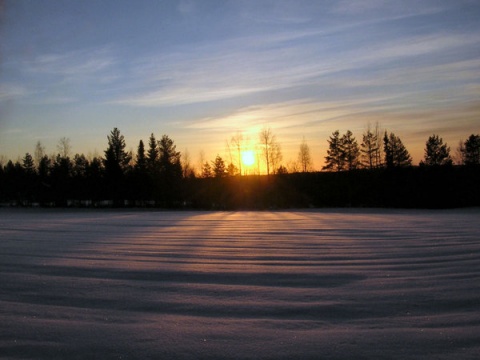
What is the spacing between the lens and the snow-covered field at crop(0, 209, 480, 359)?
4.30 m

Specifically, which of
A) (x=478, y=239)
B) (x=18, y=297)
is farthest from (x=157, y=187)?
(x=18, y=297)

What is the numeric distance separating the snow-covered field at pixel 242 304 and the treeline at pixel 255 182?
32.5 metres

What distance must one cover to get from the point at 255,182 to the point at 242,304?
4284cm

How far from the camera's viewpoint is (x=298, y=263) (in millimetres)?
9055

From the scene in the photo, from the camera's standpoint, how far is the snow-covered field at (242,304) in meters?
4.30

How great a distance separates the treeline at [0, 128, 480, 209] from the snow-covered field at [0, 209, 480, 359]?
32465mm

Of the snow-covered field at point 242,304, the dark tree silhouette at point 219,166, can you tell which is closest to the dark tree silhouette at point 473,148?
the dark tree silhouette at point 219,166

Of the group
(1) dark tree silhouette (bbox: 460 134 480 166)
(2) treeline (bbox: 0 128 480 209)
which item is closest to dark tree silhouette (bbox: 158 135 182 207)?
(2) treeline (bbox: 0 128 480 209)

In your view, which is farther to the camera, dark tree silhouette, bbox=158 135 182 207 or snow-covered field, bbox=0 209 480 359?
dark tree silhouette, bbox=158 135 182 207

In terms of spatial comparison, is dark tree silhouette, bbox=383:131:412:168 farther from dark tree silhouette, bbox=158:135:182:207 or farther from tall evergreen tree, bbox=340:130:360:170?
dark tree silhouette, bbox=158:135:182:207

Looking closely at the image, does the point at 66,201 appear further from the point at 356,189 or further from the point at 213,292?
the point at 213,292

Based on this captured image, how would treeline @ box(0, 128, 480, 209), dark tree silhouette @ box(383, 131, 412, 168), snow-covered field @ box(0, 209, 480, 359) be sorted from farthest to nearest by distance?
dark tree silhouette @ box(383, 131, 412, 168) → treeline @ box(0, 128, 480, 209) → snow-covered field @ box(0, 209, 480, 359)

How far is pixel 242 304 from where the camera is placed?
19.3 feet

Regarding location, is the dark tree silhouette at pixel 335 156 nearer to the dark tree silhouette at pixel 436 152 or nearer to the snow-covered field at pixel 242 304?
the dark tree silhouette at pixel 436 152
